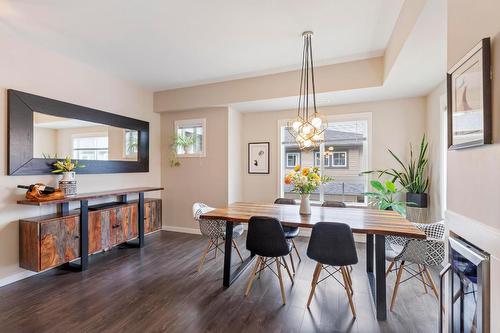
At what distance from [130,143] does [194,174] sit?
1359 mm

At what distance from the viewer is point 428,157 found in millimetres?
3904

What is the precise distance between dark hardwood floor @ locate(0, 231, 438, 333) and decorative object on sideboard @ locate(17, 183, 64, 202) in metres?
1.03

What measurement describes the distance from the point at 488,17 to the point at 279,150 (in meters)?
3.98

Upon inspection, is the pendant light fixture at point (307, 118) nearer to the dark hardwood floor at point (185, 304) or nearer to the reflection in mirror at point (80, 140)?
the dark hardwood floor at point (185, 304)

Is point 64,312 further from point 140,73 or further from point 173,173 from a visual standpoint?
point 140,73

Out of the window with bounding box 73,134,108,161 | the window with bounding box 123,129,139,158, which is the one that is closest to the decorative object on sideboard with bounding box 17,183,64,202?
the window with bounding box 73,134,108,161

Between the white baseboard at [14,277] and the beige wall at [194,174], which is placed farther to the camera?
the beige wall at [194,174]

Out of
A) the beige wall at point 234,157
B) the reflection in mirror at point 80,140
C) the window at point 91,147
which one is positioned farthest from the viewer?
the beige wall at point 234,157

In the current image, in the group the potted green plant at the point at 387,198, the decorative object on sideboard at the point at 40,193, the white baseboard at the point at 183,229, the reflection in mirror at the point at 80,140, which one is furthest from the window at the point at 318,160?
the decorative object on sideboard at the point at 40,193

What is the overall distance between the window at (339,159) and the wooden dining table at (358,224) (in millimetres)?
1709

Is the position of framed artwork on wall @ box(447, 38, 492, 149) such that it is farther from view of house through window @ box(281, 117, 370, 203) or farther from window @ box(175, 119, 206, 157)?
window @ box(175, 119, 206, 157)

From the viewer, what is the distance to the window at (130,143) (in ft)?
14.6

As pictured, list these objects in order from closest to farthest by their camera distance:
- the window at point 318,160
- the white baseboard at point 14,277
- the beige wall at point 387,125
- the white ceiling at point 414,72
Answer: the white ceiling at point 414,72, the white baseboard at point 14,277, the beige wall at point 387,125, the window at point 318,160

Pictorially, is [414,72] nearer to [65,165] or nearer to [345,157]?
[345,157]
